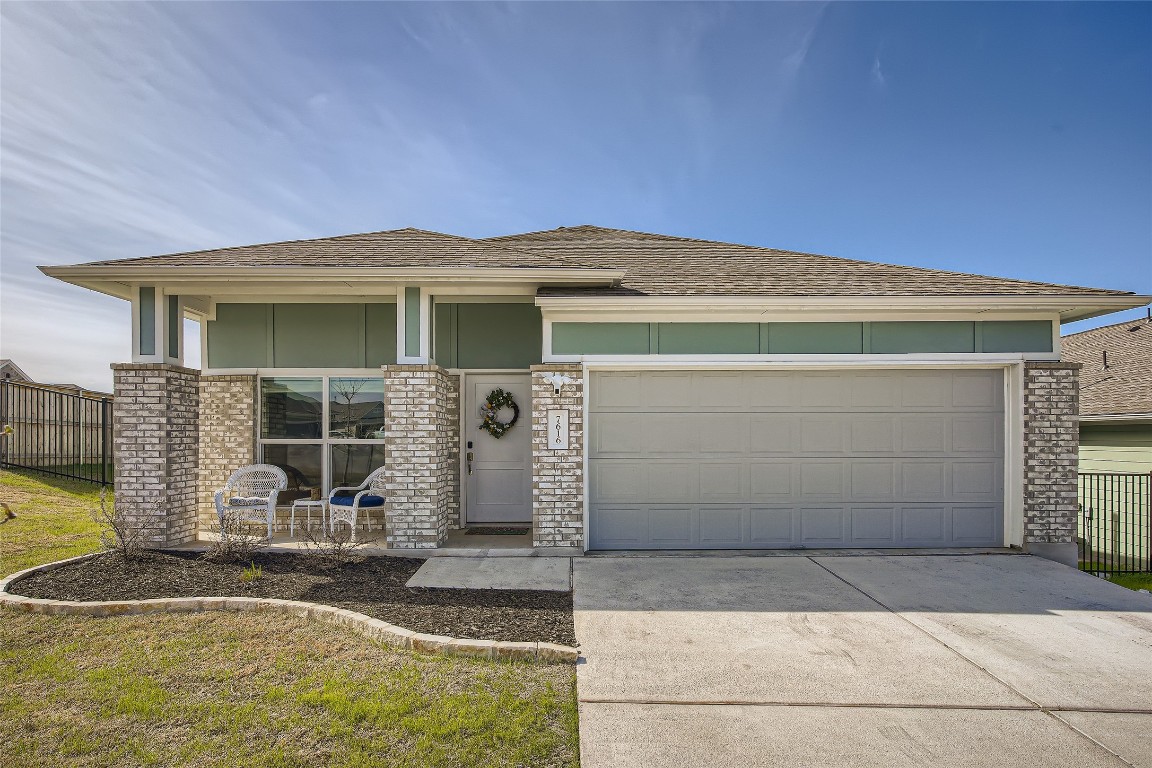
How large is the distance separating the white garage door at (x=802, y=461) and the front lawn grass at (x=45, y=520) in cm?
621

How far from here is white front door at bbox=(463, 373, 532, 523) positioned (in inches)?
321

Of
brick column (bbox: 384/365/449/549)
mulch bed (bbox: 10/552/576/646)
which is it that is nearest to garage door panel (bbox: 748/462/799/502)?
mulch bed (bbox: 10/552/576/646)

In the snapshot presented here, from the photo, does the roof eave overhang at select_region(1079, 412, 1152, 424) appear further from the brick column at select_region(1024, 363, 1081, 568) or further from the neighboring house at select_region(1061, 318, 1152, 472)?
the brick column at select_region(1024, 363, 1081, 568)

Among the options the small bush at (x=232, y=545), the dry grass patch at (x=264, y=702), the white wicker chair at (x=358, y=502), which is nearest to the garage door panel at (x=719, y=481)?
the dry grass patch at (x=264, y=702)

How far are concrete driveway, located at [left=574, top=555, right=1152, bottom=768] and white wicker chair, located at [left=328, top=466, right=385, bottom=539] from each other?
115 inches

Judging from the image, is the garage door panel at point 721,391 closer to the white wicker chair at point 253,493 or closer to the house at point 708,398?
the house at point 708,398

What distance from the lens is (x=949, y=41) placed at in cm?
893

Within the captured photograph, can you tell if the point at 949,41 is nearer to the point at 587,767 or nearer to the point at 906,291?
the point at 906,291

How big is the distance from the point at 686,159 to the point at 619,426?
606 centimetres

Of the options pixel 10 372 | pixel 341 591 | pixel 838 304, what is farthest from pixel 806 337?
pixel 10 372

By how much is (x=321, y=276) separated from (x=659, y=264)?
14.8ft

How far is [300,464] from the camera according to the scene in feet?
26.9

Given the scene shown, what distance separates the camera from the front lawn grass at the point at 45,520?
660 cm

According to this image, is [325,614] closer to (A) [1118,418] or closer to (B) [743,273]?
(B) [743,273]
